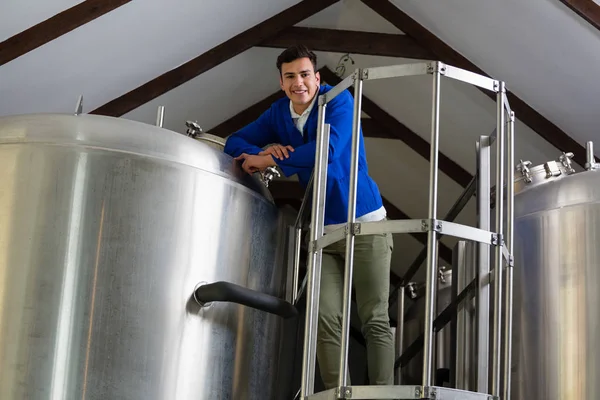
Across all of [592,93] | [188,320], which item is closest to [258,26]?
[592,93]

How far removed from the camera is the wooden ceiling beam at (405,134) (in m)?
8.14

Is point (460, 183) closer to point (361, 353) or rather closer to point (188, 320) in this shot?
point (361, 353)

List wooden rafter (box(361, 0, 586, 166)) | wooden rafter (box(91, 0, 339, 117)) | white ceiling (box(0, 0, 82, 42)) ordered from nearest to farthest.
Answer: white ceiling (box(0, 0, 82, 42)) < wooden rafter (box(361, 0, 586, 166)) < wooden rafter (box(91, 0, 339, 117))

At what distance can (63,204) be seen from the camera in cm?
345

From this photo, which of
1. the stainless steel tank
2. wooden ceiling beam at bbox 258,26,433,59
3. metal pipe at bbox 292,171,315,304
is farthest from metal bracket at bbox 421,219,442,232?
wooden ceiling beam at bbox 258,26,433,59

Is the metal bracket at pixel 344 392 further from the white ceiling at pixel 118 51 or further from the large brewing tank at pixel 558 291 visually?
the white ceiling at pixel 118 51

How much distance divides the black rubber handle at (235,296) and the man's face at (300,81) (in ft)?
2.78

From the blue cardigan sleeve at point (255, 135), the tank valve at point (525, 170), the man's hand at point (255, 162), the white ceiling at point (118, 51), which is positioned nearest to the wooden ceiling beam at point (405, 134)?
the white ceiling at point (118, 51)

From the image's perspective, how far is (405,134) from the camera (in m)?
8.24

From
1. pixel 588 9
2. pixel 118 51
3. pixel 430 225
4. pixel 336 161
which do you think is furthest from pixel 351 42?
pixel 430 225

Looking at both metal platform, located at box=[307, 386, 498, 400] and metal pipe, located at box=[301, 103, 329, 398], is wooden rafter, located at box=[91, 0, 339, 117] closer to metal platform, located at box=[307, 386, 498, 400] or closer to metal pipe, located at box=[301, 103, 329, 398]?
metal pipe, located at box=[301, 103, 329, 398]

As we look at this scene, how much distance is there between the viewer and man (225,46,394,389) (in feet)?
11.8

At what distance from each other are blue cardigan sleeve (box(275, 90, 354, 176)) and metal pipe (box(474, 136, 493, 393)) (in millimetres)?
561

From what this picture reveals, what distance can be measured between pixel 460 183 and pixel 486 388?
493cm
